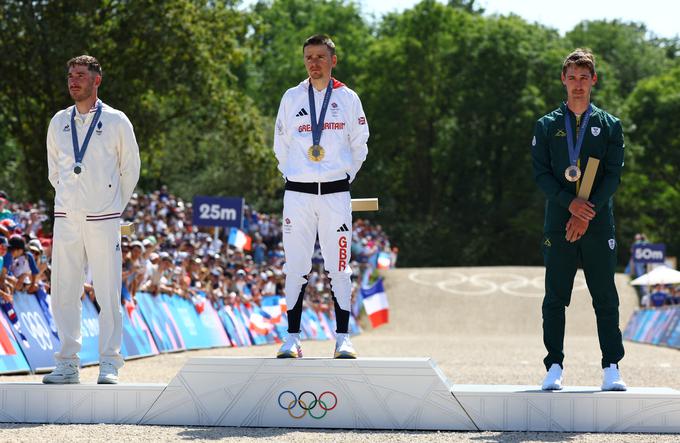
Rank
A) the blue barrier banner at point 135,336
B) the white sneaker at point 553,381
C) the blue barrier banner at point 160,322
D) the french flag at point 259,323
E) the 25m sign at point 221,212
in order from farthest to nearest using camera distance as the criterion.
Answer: the 25m sign at point 221,212, the french flag at point 259,323, the blue barrier banner at point 160,322, the blue barrier banner at point 135,336, the white sneaker at point 553,381

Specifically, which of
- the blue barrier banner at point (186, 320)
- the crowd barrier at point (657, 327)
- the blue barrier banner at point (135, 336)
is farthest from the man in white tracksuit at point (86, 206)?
the crowd barrier at point (657, 327)

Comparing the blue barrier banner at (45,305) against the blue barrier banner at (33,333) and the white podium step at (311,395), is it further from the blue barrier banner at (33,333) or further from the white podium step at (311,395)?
the white podium step at (311,395)

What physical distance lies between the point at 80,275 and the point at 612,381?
4.06m

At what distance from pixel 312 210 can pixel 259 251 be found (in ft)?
96.4

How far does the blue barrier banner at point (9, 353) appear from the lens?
13.7 metres

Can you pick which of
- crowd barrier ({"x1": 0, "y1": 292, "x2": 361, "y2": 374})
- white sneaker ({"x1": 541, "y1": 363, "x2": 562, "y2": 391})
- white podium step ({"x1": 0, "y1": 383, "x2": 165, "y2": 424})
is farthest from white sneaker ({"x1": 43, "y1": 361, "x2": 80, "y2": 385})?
crowd barrier ({"x1": 0, "y1": 292, "x2": 361, "y2": 374})

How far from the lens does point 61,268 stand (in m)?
9.01

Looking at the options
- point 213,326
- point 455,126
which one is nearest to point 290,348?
point 213,326

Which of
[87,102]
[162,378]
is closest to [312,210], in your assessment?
[87,102]

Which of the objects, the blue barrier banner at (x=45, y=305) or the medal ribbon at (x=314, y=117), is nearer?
the medal ribbon at (x=314, y=117)

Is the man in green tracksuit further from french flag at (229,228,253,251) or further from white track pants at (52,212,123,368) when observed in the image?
french flag at (229,228,253,251)

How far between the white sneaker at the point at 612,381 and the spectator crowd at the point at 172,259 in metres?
7.08

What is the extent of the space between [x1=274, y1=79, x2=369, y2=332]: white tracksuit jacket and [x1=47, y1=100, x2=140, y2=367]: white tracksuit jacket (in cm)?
126

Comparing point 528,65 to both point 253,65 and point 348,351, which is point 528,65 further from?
point 348,351
